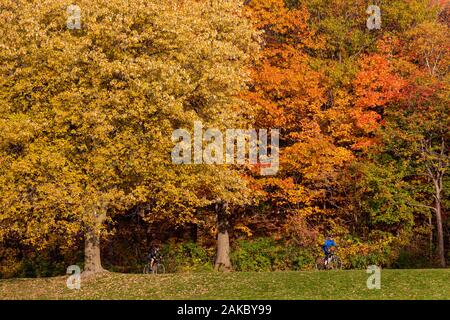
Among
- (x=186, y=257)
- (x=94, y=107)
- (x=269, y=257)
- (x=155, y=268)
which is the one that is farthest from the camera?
(x=186, y=257)

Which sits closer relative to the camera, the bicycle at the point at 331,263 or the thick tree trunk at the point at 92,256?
the thick tree trunk at the point at 92,256

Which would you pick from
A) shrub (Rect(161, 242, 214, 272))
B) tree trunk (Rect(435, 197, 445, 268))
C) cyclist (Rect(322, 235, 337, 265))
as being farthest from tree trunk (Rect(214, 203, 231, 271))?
tree trunk (Rect(435, 197, 445, 268))

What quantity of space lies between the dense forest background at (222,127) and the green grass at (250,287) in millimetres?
2487

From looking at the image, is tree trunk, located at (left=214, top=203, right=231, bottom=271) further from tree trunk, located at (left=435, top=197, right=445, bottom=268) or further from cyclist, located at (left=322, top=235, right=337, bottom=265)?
tree trunk, located at (left=435, top=197, right=445, bottom=268)

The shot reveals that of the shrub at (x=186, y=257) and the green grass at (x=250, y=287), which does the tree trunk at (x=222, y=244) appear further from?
the green grass at (x=250, y=287)

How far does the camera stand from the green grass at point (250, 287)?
25203 millimetres

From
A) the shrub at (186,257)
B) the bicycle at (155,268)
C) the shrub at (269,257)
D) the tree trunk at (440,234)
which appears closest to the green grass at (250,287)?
the bicycle at (155,268)

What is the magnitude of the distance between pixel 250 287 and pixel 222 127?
9.26 meters

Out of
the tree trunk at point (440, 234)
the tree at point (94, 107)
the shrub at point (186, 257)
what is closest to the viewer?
the tree at point (94, 107)

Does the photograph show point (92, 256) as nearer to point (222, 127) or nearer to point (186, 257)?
point (222, 127)

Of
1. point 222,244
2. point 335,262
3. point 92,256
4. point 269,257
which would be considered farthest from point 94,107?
point 269,257

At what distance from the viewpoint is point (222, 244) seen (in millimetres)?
41062

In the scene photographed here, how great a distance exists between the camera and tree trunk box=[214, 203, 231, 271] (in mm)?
40688
